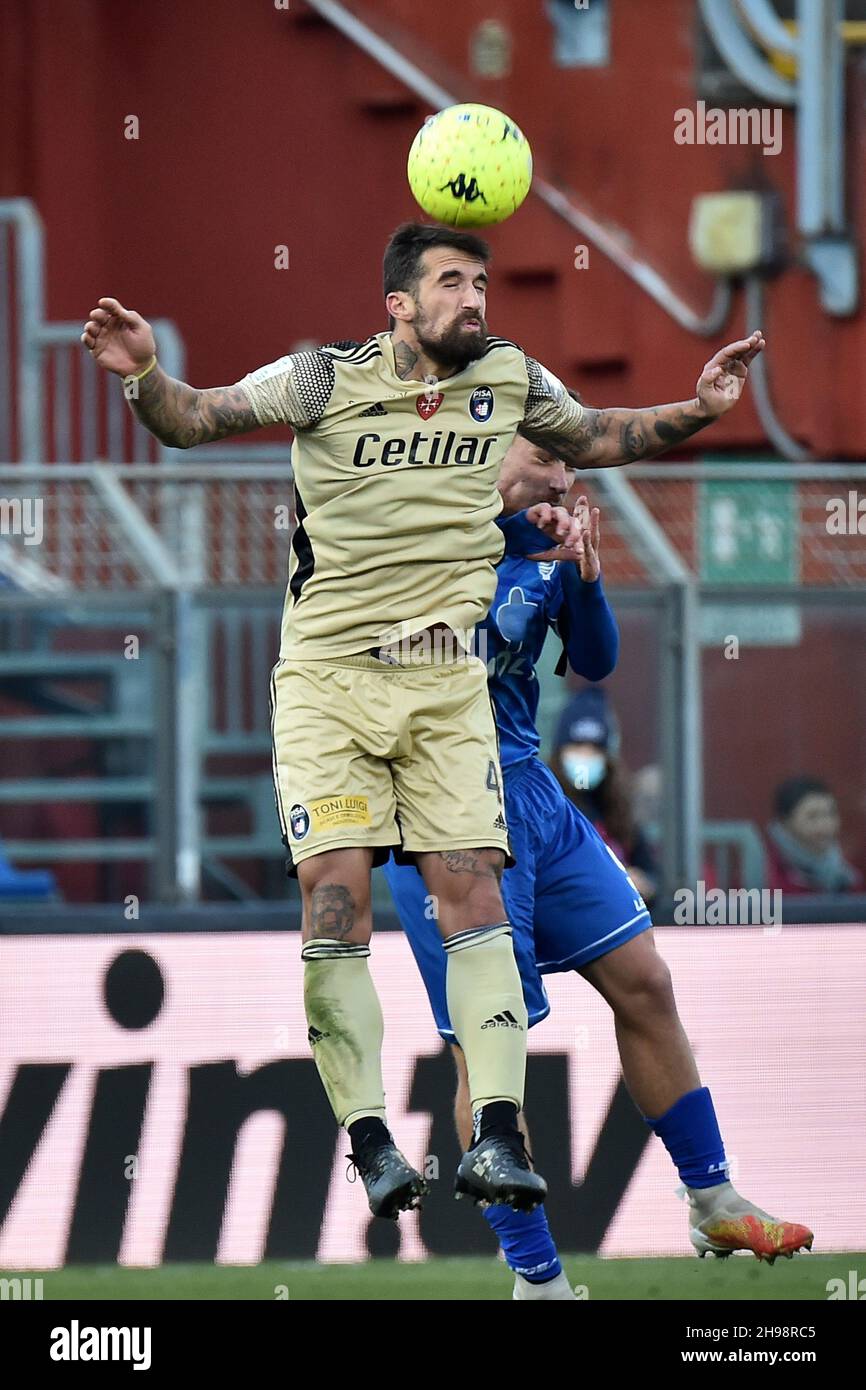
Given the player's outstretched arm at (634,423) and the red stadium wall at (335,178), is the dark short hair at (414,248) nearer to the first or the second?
the player's outstretched arm at (634,423)

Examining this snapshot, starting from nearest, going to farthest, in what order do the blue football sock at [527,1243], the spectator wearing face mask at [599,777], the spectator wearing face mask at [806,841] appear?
the blue football sock at [527,1243], the spectator wearing face mask at [599,777], the spectator wearing face mask at [806,841]

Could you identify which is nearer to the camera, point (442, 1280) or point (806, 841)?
point (442, 1280)

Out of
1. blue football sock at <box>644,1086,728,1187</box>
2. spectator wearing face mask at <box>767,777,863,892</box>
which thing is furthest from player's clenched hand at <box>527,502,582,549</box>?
spectator wearing face mask at <box>767,777,863,892</box>

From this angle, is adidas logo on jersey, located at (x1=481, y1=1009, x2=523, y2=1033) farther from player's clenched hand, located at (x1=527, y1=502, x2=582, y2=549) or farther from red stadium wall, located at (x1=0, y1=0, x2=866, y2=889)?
red stadium wall, located at (x1=0, y1=0, x2=866, y2=889)

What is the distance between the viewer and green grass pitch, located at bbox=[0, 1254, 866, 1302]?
6410mm

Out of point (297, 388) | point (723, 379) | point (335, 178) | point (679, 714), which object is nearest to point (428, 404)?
point (297, 388)

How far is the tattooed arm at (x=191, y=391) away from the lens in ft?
16.0

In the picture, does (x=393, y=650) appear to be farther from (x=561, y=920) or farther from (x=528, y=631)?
(x=561, y=920)

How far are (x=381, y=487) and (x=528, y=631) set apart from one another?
808mm

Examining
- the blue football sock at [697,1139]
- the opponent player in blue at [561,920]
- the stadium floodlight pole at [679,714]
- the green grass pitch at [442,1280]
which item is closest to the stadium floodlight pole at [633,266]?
the stadium floodlight pole at [679,714]

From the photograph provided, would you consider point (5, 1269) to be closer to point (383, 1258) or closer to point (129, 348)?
point (383, 1258)

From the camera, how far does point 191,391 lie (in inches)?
195

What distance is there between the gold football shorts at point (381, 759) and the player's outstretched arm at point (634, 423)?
635 mm

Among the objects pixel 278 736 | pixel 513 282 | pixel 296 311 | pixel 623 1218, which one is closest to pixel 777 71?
pixel 513 282
